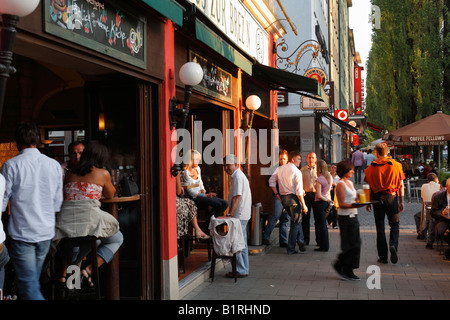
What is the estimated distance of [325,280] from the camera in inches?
268

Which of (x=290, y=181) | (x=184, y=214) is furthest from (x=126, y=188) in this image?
(x=290, y=181)

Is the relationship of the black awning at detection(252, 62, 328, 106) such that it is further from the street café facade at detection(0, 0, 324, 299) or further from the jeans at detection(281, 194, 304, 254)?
the jeans at detection(281, 194, 304, 254)

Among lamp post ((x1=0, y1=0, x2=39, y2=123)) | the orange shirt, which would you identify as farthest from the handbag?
the orange shirt

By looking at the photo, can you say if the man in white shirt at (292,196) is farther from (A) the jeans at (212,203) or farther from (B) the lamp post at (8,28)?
(B) the lamp post at (8,28)

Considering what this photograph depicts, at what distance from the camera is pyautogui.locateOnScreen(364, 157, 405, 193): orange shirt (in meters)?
7.78

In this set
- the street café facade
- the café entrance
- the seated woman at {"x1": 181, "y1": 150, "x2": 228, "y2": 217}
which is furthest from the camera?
the seated woman at {"x1": 181, "y1": 150, "x2": 228, "y2": 217}

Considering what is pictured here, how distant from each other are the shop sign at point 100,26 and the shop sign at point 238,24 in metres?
1.85

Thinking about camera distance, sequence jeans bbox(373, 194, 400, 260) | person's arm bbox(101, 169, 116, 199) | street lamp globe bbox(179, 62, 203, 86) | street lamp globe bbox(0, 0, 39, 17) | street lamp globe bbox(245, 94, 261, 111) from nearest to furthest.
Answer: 1. street lamp globe bbox(0, 0, 39, 17)
2. person's arm bbox(101, 169, 116, 199)
3. street lamp globe bbox(179, 62, 203, 86)
4. jeans bbox(373, 194, 400, 260)
5. street lamp globe bbox(245, 94, 261, 111)

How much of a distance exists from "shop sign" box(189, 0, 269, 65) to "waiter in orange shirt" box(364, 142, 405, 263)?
3139 millimetres

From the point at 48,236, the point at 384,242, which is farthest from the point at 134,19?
the point at 384,242

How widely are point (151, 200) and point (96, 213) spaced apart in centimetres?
124
